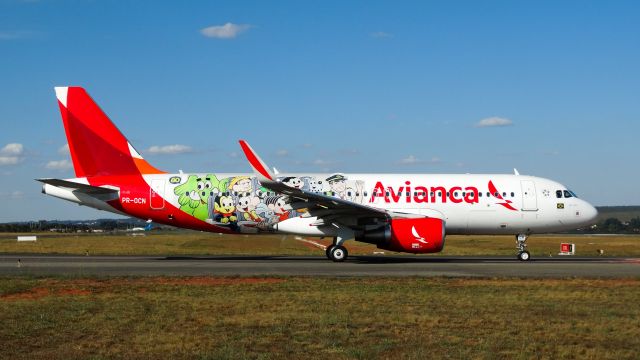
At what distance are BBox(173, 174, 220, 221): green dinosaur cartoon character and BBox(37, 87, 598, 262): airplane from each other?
43mm

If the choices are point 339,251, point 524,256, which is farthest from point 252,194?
point 524,256

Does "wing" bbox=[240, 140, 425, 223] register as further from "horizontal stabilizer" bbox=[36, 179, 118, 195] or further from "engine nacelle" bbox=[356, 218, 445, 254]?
"horizontal stabilizer" bbox=[36, 179, 118, 195]

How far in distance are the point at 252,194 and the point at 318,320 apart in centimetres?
1760

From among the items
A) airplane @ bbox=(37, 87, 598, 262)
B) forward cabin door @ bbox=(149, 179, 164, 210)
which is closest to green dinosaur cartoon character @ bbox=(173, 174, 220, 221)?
airplane @ bbox=(37, 87, 598, 262)

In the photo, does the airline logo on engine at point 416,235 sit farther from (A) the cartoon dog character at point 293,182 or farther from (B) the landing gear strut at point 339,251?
→ (A) the cartoon dog character at point 293,182

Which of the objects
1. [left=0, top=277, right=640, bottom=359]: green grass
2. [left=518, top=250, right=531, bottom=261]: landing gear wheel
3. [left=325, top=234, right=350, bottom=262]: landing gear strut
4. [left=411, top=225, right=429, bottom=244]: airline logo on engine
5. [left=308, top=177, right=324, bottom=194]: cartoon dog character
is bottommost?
[left=0, top=277, right=640, bottom=359]: green grass

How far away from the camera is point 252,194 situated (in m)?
30.4

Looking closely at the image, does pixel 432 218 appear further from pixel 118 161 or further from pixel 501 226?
pixel 118 161

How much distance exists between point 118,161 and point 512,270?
17.2 meters

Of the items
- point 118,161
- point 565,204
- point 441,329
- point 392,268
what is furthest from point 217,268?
point 565,204

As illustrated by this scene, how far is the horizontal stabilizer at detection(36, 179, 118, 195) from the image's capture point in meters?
29.2

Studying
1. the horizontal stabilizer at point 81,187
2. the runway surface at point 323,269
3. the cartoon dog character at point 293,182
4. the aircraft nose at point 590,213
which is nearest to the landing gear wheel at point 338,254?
the runway surface at point 323,269

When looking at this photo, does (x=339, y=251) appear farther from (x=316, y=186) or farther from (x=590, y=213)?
(x=590, y=213)

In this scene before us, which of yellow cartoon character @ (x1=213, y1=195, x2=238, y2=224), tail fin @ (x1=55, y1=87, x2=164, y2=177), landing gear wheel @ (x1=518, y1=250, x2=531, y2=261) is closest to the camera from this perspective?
yellow cartoon character @ (x1=213, y1=195, x2=238, y2=224)
